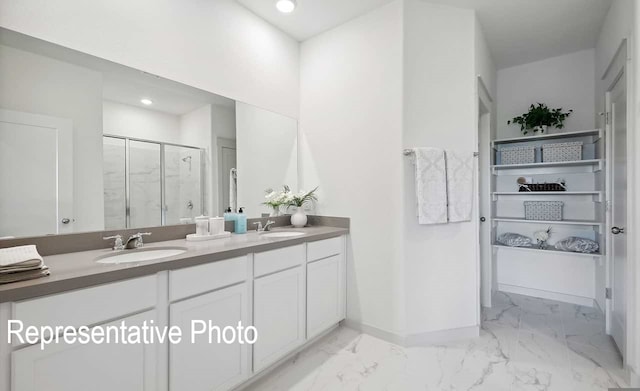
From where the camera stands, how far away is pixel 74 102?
1.53 metres

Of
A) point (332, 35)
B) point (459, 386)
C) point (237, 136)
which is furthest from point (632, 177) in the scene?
point (237, 136)

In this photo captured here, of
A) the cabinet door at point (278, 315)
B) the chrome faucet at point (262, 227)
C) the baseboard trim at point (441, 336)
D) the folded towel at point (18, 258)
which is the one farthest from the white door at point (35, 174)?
the baseboard trim at point (441, 336)

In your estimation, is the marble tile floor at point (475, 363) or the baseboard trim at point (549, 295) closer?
the marble tile floor at point (475, 363)

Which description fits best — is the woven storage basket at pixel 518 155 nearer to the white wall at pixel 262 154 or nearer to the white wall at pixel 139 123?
the white wall at pixel 262 154

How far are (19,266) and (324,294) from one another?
Result: 1742 mm

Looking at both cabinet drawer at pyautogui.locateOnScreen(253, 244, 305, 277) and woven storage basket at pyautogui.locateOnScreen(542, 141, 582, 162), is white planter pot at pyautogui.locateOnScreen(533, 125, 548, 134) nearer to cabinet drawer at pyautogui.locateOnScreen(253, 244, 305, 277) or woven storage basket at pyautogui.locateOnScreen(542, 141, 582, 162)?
woven storage basket at pyautogui.locateOnScreen(542, 141, 582, 162)

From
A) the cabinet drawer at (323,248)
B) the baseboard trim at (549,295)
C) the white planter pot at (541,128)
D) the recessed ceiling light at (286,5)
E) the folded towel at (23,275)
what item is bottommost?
the baseboard trim at (549,295)

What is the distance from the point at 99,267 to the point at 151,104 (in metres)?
1.12

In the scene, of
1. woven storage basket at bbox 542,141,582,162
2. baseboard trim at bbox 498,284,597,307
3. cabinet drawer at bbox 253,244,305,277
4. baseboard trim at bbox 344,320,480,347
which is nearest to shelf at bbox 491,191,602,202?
woven storage basket at bbox 542,141,582,162

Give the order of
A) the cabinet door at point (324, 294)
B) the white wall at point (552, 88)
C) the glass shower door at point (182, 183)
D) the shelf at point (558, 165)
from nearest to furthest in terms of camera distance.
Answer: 1. the glass shower door at point (182, 183)
2. the cabinet door at point (324, 294)
3. the shelf at point (558, 165)
4. the white wall at point (552, 88)

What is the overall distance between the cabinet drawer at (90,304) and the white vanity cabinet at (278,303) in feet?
2.04

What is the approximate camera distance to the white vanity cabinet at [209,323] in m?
1.34

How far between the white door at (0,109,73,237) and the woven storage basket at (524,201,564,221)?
3.94 metres

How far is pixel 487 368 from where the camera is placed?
191 centimetres
